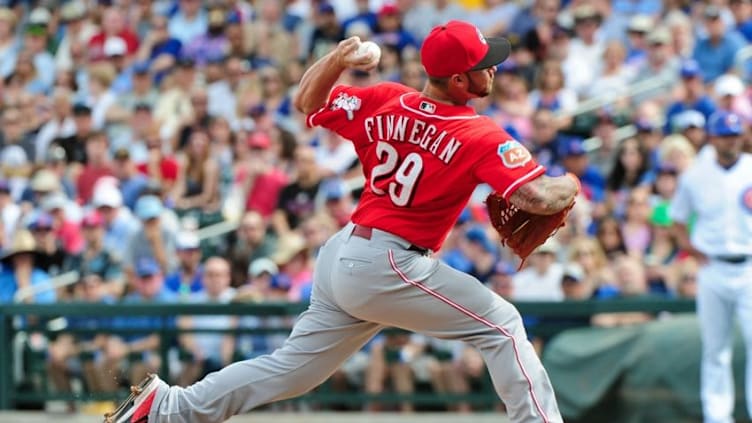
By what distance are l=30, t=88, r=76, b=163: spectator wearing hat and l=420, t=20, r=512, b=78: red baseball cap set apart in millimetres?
8106

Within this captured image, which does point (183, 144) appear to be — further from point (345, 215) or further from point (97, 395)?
point (97, 395)

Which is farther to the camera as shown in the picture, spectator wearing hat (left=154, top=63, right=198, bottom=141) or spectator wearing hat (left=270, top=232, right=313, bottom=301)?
spectator wearing hat (left=154, top=63, right=198, bottom=141)

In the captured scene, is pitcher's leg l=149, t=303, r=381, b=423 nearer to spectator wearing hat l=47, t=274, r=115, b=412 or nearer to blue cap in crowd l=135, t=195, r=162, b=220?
spectator wearing hat l=47, t=274, r=115, b=412

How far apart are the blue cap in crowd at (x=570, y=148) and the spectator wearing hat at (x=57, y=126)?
15.2ft

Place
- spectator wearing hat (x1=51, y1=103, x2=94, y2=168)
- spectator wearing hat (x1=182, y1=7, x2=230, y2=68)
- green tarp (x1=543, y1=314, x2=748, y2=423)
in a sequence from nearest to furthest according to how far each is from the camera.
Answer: green tarp (x1=543, y1=314, x2=748, y2=423) < spectator wearing hat (x1=51, y1=103, x2=94, y2=168) < spectator wearing hat (x1=182, y1=7, x2=230, y2=68)

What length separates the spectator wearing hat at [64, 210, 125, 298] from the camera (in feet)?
36.3

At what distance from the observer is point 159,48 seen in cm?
1452

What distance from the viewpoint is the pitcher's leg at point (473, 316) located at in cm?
580

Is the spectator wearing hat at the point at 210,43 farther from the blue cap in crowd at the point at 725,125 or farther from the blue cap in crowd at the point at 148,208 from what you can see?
the blue cap in crowd at the point at 725,125

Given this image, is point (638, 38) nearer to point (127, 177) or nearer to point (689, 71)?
point (689, 71)

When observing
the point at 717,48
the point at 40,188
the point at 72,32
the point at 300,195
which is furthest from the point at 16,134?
the point at 717,48

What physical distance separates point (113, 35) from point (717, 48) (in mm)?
6218

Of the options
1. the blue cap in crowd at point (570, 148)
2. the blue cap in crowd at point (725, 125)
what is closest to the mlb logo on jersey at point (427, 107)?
the blue cap in crowd at point (725, 125)

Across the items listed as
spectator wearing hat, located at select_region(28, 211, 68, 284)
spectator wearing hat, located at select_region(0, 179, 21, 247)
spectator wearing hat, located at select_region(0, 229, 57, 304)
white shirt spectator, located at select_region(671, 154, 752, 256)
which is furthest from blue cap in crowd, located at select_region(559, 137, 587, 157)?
spectator wearing hat, located at select_region(0, 179, 21, 247)
